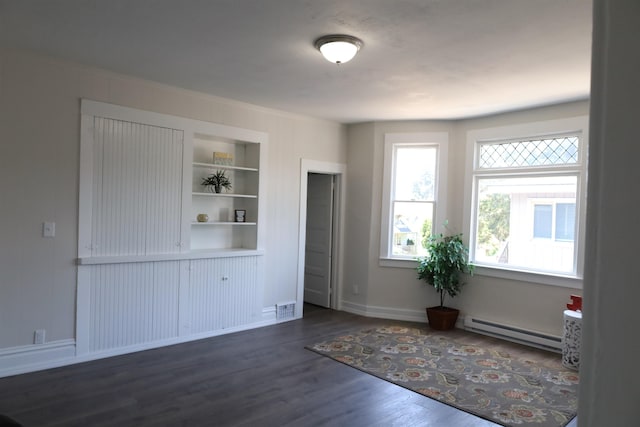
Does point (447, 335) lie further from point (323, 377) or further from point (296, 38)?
point (296, 38)

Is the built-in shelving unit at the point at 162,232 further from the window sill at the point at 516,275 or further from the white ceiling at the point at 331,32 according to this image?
the window sill at the point at 516,275

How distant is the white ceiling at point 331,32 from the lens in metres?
2.68

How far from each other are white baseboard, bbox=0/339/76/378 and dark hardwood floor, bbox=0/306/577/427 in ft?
0.31

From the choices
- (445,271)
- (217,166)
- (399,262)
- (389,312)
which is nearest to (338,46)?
(217,166)

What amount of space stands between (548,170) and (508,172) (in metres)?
0.45

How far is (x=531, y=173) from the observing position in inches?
196

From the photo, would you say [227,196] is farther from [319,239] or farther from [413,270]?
[413,270]

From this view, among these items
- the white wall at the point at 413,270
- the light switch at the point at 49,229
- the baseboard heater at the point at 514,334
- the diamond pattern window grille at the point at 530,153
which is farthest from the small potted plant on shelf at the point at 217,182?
the baseboard heater at the point at 514,334

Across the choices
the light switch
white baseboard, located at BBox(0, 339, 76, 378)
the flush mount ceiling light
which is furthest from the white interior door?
the light switch

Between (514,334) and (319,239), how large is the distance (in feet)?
9.52

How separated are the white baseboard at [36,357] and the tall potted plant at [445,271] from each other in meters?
3.94

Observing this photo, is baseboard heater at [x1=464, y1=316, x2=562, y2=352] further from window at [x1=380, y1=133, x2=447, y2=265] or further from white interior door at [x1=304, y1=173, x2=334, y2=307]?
white interior door at [x1=304, y1=173, x2=334, y2=307]

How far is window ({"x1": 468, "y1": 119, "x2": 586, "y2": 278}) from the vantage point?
4.67m

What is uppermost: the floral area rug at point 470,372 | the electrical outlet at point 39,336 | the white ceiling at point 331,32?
the white ceiling at point 331,32
